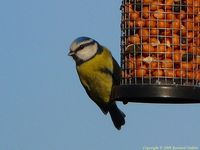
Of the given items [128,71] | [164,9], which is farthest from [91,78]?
[164,9]

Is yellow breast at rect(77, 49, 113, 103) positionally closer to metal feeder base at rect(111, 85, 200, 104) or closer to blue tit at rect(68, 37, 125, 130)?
blue tit at rect(68, 37, 125, 130)

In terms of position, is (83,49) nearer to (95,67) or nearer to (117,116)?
(95,67)

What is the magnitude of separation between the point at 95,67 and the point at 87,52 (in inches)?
7.2

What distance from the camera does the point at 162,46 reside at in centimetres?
599

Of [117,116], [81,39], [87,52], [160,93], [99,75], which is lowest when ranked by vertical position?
[117,116]

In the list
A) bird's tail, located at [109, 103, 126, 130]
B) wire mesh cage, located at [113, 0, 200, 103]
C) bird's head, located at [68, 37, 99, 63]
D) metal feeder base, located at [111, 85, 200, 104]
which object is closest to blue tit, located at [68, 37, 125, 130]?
bird's head, located at [68, 37, 99, 63]

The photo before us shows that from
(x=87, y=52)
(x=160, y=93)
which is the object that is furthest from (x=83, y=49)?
(x=160, y=93)

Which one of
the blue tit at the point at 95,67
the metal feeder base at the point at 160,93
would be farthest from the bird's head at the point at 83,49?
the metal feeder base at the point at 160,93

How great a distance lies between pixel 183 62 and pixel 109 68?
0.92m

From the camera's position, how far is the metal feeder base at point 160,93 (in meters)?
5.69

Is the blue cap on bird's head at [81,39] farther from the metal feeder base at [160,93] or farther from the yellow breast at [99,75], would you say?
the metal feeder base at [160,93]

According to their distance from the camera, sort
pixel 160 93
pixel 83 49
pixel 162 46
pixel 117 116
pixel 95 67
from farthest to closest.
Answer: pixel 117 116 < pixel 95 67 < pixel 83 49 < pixel 162 46 < pixel 160 93

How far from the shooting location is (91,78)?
679 centimetres

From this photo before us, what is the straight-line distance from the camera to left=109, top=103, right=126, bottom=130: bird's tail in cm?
703
